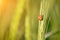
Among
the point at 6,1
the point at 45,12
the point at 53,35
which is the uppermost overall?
the point at 6,1

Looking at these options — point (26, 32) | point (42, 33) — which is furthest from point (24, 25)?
point (42, 33)

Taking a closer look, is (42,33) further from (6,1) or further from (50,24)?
(6,1)

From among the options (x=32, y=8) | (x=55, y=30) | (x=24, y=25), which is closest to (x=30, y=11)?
(x=32, y=8)

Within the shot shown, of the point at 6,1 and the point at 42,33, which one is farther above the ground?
the point at 6,1

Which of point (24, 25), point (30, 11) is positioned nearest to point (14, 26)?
point (24, 25)

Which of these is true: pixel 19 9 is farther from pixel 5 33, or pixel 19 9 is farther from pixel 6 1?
pixel 5 33

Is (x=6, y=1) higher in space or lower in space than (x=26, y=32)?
higher

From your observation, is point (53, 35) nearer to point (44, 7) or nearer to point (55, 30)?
point (55, 30)
